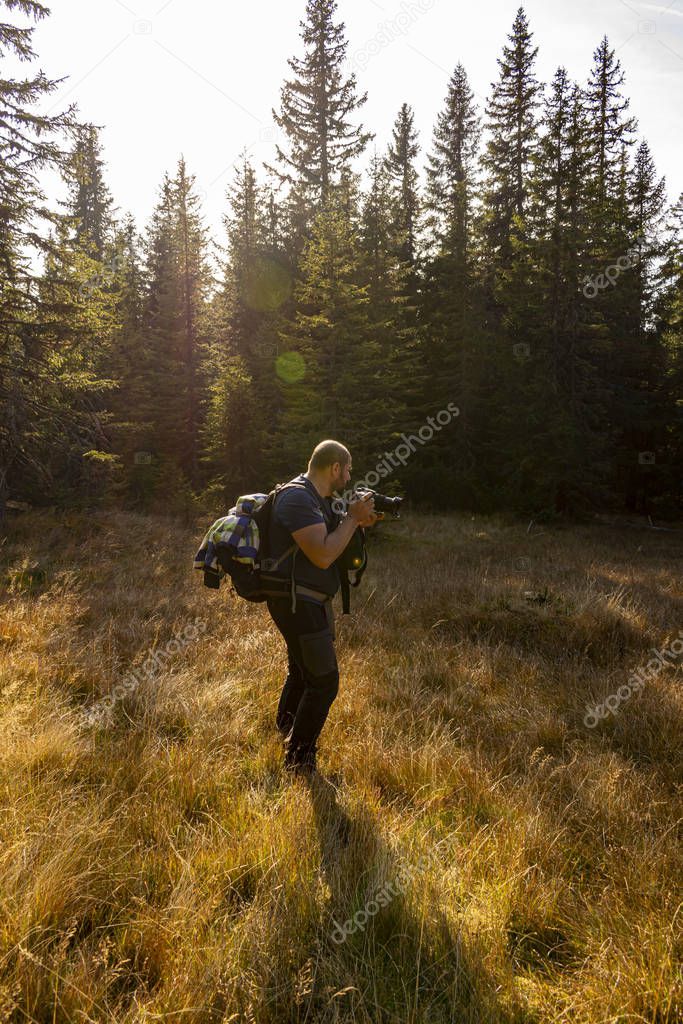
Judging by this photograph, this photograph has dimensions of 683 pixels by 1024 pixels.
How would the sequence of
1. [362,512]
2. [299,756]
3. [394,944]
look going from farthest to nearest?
[299,756] → [362,512] → [394,944]

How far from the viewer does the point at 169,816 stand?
300cm

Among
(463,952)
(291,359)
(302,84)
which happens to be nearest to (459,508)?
(291,359)

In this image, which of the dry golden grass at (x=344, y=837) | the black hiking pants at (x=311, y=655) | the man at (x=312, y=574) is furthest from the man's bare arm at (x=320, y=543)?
the dry golden grass at (x=344, y=837)

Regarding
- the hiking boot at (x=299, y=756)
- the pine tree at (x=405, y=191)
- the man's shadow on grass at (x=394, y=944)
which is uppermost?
the pine tree at (x=405, y=191)

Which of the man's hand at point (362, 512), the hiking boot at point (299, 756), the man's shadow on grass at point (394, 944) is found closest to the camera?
the man's shadow on grass at point (394, 944)

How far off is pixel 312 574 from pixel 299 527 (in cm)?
35

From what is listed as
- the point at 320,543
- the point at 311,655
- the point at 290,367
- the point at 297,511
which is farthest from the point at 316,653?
the point at 290,367

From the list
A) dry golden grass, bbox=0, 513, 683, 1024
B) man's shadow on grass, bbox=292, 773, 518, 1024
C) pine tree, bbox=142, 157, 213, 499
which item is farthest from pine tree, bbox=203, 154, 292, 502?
man's shadow on grass, bbox=292, 773, 518, 1024

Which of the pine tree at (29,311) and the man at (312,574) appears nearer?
the man at (312,574)

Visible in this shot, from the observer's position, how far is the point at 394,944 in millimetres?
2285

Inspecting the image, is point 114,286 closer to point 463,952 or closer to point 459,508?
point 459,508

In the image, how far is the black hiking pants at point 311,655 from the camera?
136 inches

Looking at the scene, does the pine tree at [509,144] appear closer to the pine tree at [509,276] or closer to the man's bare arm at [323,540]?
the pine tree at [509,276]

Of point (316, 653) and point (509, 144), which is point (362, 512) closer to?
point (316, 653)
